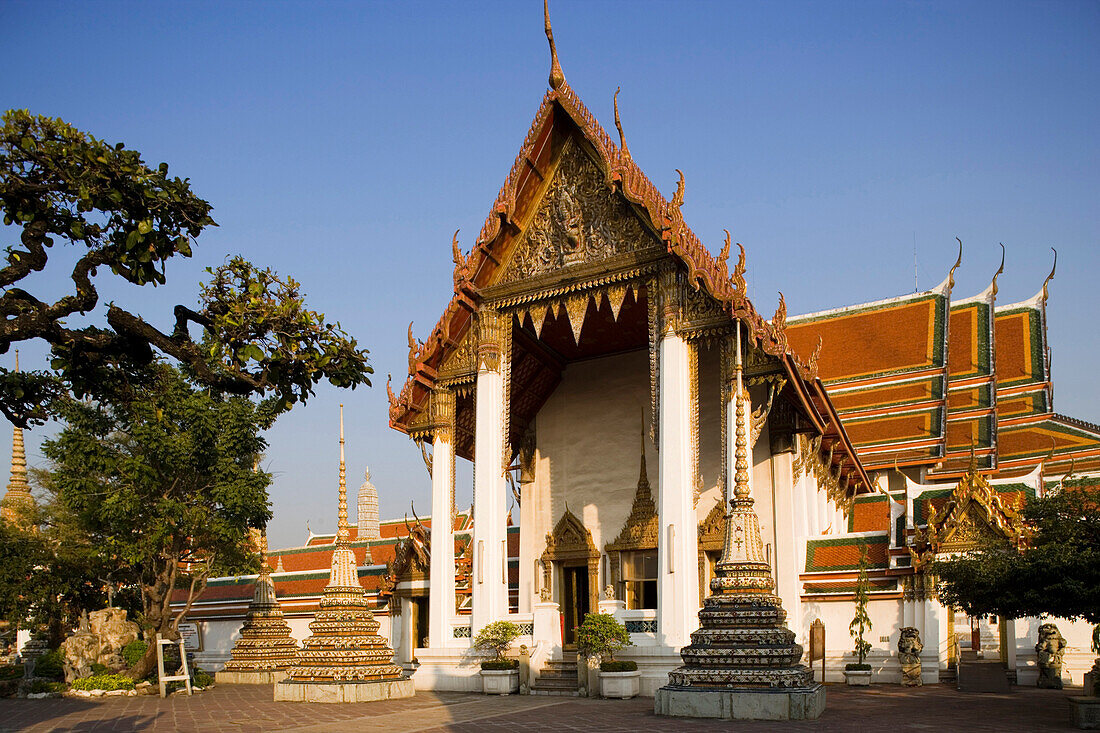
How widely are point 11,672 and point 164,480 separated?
503cm

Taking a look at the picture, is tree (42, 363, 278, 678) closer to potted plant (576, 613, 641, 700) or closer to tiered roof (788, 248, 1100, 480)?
potted plant (576, 613, 641, 700)

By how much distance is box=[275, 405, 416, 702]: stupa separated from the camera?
44.4 ft

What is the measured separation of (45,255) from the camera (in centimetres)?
476

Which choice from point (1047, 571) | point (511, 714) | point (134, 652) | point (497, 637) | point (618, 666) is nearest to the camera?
point (1047, 571)

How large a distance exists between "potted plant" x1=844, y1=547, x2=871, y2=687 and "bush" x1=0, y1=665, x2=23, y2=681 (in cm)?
1508

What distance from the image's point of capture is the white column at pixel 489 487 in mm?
16250

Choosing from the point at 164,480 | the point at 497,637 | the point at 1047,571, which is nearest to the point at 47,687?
the point at 164,480

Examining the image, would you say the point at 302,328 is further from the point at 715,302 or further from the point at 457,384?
the point at 457,384

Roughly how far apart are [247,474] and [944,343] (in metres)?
18.5

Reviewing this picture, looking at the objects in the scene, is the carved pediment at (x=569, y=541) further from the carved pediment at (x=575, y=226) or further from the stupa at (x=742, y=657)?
the stupa at (x=742, y=657)

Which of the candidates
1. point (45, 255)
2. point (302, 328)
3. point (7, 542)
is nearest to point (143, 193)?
point (45, 255)

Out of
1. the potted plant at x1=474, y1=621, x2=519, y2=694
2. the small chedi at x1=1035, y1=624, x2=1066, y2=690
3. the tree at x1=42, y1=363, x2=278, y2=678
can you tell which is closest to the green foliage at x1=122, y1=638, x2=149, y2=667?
the tree at x1=42, y1=363, x2=278, y2=678

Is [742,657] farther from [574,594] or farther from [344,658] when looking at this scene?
[574,594]

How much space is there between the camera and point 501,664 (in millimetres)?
15008
